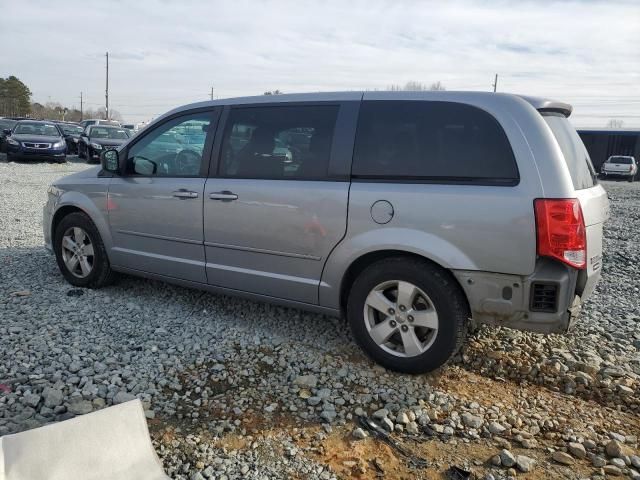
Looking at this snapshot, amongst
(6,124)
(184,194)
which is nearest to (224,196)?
(184,194)

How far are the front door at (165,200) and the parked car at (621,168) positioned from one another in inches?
1261

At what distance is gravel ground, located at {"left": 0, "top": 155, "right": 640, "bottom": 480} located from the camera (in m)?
2.83

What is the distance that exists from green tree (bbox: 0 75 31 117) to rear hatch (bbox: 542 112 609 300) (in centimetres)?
8187

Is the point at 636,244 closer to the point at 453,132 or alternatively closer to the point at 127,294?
the point at 453,132

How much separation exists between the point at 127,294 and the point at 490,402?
11.5ft

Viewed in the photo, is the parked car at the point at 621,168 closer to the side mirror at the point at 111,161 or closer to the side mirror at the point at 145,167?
the side mirror at the point at 145,167

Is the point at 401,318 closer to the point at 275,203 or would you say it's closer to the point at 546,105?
the point at 275,203

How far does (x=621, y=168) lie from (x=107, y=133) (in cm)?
2755

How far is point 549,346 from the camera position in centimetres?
421

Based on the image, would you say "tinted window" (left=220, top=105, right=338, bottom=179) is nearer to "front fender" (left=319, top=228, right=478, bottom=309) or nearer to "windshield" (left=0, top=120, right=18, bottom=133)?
"front fender" (left=319, top=228, right=478, bottom=309)

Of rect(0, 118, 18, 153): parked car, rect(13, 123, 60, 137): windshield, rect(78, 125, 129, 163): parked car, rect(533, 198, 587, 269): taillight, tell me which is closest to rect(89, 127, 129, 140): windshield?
rect(78, 125, 129, 163): parked car

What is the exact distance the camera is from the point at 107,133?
77.2ft

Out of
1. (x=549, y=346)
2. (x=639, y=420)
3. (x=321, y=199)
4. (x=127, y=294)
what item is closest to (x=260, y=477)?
(x=321, y=199)

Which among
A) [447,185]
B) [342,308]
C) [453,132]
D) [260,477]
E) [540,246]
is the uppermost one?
[453,132]
